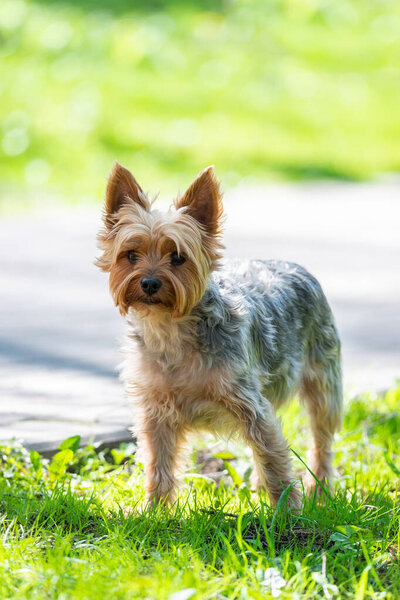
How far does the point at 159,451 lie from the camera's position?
4.72m

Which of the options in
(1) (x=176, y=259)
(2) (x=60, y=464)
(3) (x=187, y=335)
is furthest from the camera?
(2) (x=60, y=464)

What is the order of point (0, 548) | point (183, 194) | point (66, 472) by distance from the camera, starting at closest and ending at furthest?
point (0, 548) < point (183, 194) < point (66, 472)

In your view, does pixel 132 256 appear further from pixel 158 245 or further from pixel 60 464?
pixel 60 464

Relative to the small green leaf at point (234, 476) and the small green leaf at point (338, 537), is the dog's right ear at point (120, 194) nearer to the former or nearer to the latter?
the small green leaf at point (234, 476)

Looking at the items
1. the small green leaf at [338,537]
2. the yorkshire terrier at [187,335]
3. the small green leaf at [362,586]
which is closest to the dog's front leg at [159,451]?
the yorkshire terrier at [187,335]

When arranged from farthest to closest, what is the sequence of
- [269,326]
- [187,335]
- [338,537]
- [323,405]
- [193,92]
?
[193,92]
[323,405]
[269,326]
[187,335]
[338,537]

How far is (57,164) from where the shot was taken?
14781 mm

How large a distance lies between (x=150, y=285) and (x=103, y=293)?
4.95m

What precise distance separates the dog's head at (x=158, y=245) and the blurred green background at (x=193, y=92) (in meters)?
8.76

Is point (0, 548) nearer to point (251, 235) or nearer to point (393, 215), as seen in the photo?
point (251, 235)

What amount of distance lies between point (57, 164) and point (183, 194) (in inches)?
416

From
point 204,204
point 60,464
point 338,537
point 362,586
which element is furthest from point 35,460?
point 362,586

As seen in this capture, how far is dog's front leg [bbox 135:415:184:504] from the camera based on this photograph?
15.3ft

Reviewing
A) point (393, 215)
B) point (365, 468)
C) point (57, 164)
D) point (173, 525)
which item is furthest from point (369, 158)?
point (173, 525)
